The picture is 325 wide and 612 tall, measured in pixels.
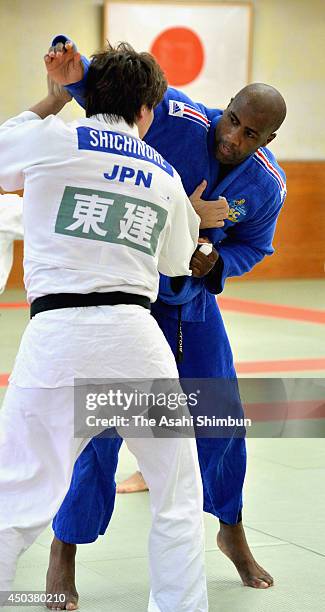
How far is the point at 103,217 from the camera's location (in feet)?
7.61

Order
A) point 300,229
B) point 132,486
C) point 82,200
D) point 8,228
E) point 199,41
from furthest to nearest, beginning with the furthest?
point 300,229 → point 199,41 → point 8,228 → point 132,486 → point 82,200

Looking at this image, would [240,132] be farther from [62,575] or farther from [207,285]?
[62,575]

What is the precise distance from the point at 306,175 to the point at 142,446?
402 inches

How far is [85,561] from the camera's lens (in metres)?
3.33

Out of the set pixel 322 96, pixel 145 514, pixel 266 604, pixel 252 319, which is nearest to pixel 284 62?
pixel 322 96

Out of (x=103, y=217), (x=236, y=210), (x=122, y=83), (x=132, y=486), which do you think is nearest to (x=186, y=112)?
(x=236, y=210)

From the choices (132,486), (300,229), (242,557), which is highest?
(300,229)

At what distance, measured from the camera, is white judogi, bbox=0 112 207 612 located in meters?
2.30

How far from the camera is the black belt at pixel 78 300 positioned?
2328mm

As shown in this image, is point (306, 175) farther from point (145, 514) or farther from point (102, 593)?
point (102, 593)

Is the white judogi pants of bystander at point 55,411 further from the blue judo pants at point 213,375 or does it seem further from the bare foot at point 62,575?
the blue judo pants at point 213,375

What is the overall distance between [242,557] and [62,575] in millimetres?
613

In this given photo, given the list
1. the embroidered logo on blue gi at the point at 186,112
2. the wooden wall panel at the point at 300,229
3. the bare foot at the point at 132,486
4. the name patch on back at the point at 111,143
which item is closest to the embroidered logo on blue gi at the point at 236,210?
the embroidered logo on blue gi at the point at 186,112

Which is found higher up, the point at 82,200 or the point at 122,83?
Answer: the point at 122,83
